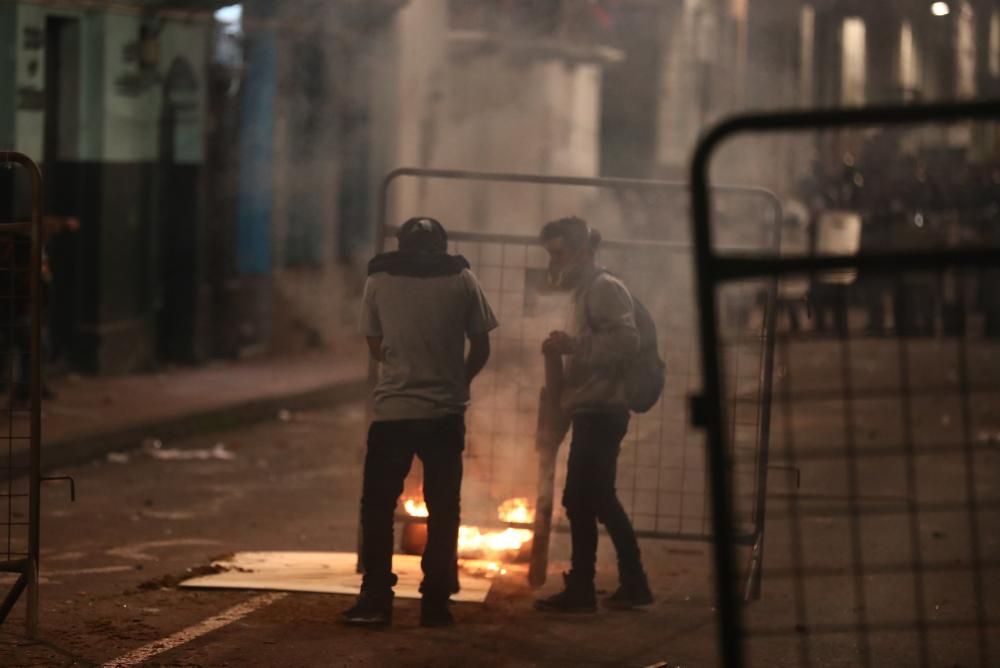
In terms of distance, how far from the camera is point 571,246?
22.9 ft

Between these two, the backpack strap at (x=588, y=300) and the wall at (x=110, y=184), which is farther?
the wall at (x=110, y=184)

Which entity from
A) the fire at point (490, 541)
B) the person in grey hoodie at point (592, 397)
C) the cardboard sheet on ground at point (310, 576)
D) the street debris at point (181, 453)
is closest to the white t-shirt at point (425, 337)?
the person in grey hoodie at point (592, 397)

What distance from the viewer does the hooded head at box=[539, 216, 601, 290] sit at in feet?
22.8

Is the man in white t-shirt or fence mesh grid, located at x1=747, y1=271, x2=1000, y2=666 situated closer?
fence mesh grid, located at x1=747, y1=271, x2=1000, y2=666

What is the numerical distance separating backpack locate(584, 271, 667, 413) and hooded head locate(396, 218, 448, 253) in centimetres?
77

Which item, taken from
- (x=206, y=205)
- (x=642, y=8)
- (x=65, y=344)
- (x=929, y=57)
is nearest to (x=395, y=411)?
(x=65, y=344)

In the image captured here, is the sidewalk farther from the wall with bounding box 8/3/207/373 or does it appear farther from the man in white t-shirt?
the man in white t-shirt

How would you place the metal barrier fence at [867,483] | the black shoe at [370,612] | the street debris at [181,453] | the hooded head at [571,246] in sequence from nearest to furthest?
1. the metal barrier fence at [867,483]
2. the black shoe at [370,612]
3. the hooded head at [571,246]
4. the street debris at [181,453]

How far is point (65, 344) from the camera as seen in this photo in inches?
544

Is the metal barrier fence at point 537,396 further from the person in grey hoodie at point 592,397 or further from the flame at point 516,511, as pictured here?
the person in grey hoodie at point 592,397

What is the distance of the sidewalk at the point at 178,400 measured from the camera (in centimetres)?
1092

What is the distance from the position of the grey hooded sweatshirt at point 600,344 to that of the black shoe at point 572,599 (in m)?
0.71

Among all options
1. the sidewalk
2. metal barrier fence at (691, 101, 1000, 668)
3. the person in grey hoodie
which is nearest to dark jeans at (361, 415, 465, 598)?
the person in grey hoodie

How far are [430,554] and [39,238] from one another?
74.6 inches
